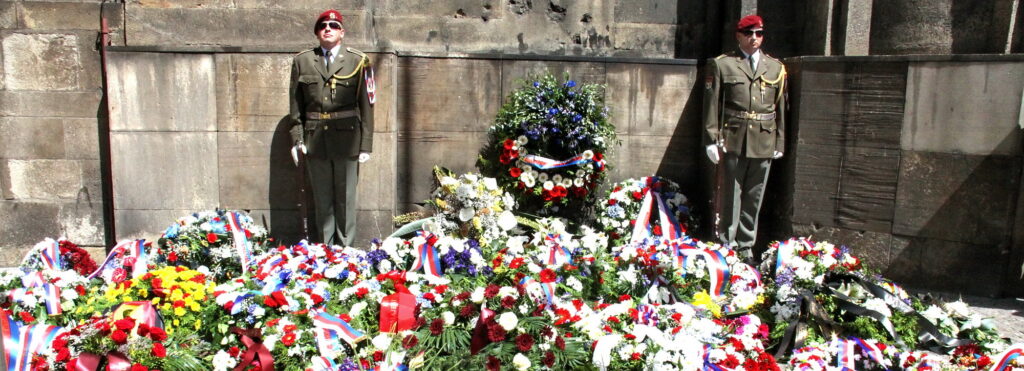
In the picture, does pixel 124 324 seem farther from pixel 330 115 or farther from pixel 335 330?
pixel 330 115

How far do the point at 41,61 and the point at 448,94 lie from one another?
3479mm

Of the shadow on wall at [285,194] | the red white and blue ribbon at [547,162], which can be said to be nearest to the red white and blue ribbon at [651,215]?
the red white and blue ribbon at [547,162]

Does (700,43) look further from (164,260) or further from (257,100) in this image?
(164,260)

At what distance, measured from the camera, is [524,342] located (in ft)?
12.3

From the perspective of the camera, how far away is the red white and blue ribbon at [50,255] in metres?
5.60

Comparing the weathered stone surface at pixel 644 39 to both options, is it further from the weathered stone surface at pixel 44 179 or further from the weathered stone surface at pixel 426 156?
the weathered stone surface at pixel 44 179

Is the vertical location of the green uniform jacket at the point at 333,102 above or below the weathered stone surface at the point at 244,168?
above

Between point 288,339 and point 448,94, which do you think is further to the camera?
point 448,94

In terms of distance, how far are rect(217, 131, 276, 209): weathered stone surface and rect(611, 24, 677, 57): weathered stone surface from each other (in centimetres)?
343

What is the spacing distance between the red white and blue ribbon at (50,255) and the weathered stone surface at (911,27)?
22.2ft

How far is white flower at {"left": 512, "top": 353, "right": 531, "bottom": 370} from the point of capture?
3.63m

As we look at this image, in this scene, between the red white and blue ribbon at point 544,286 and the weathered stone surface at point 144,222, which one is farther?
the weathered stone surface at point 144,222

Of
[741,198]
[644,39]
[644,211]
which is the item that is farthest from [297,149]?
[741,198]

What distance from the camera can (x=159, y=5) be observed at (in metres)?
6.68
